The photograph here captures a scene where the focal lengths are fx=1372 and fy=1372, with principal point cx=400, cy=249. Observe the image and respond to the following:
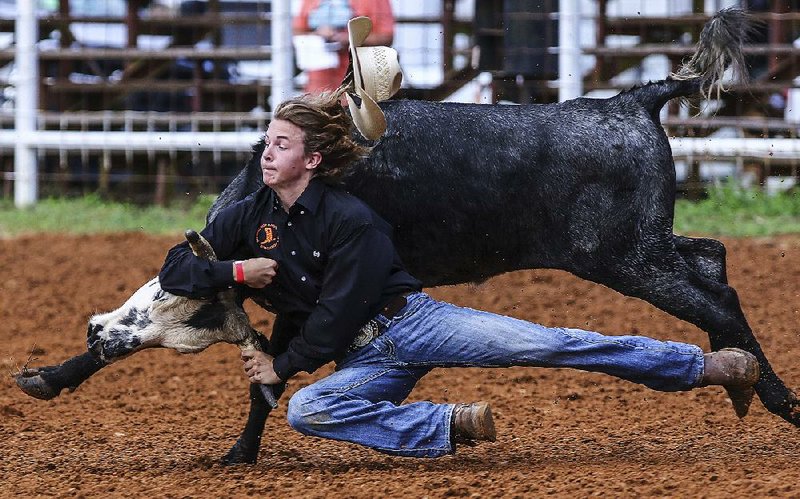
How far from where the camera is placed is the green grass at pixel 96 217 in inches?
422

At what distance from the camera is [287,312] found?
184 inches

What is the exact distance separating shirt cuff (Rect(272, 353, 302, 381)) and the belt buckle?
0.73 feet

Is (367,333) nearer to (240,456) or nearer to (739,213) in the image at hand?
(240,456)

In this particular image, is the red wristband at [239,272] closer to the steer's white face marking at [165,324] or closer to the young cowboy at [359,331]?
the young cowboy at [359,331]

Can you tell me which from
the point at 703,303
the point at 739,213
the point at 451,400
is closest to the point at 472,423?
the point at 703,303

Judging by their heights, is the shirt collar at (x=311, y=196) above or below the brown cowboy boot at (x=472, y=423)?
above

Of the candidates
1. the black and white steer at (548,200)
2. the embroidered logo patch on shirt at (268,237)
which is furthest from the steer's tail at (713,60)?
the embroidered logo patch on shirt at (268,237)

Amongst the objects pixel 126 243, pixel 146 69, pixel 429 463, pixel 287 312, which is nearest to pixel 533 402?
pixel 429 463

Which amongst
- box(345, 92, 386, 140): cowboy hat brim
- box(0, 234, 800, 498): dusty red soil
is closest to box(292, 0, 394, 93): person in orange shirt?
box(0, 234, 800, 498): dusty red soil

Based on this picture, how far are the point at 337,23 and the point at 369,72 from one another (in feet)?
15.1

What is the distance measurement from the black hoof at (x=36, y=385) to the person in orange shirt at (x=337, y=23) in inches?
161

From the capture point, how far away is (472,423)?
14.7ft

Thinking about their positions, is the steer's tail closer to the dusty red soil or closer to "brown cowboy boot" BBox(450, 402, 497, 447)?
the dusty red soil

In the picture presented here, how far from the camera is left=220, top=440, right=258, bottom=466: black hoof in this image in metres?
4.93
